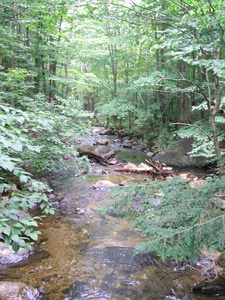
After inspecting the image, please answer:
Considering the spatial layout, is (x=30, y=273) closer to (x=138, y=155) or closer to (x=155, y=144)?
(x=138, y=155)

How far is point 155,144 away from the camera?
14.4 meters

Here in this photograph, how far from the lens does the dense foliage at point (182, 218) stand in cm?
169

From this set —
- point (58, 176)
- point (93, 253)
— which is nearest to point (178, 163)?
point (58, 176)

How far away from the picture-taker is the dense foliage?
169cm

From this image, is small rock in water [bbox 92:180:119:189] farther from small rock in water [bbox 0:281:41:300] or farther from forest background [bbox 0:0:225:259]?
small rock in water [bbox 0:281:41:300]

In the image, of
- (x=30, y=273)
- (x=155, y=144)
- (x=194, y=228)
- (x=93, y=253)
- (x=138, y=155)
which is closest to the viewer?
(x=194, y=228)

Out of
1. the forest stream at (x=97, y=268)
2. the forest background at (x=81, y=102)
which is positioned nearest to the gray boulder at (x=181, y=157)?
the forest background at (x=81, y=102)

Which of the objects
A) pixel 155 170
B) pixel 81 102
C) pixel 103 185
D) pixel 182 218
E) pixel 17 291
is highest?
pixel 81 102

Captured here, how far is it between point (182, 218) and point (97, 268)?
2.18 meters

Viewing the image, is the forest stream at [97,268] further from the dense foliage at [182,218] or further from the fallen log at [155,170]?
the fallen log at [155,170]

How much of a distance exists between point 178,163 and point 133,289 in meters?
8.49

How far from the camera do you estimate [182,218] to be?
6.60 feet

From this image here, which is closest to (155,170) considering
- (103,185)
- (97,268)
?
(103,185)

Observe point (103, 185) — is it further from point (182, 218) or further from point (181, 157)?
point (182, 218)
